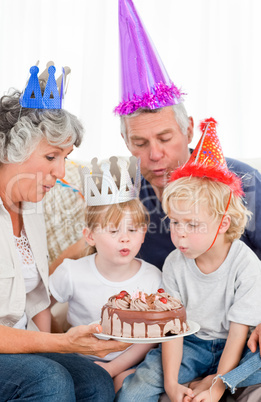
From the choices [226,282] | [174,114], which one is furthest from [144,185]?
[226,282]

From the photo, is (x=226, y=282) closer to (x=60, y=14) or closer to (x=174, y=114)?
(x=174, y=114)

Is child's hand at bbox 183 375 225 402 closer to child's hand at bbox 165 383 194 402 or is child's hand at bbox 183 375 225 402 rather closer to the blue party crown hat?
child's hand at bbox 165 383 194 402

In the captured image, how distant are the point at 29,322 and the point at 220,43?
2.11 meters

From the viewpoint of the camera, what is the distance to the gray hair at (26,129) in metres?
1.74

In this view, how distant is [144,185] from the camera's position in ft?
7.71

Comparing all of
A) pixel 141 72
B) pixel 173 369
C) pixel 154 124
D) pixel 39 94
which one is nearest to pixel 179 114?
pixel 154 124

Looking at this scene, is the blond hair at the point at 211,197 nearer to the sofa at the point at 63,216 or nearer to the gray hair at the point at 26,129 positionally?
the gray hair at the point at 26,129

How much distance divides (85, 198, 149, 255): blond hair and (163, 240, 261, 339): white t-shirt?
0.73ft

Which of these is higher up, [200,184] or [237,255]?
[200,184]

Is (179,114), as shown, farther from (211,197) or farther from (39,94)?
(39,94)

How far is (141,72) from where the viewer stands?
7.08 feet

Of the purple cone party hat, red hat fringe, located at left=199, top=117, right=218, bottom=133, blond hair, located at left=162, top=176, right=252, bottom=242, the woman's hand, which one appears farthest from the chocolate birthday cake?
the purple cone party hat

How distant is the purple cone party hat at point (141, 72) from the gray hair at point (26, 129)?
1.49 feet

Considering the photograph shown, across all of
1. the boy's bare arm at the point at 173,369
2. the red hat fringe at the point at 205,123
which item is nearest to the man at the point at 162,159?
the red hat fringe at the point at 205,123
